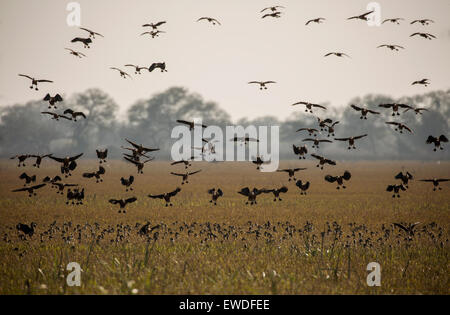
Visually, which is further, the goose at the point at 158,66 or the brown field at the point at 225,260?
the goose at the point at 158,66

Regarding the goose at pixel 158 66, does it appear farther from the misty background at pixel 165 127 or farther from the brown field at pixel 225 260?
the misty background at pixel 165 127

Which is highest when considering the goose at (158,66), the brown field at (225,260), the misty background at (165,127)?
the misty background at (165,127)

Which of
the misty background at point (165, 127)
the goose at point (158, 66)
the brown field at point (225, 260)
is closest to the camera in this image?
the brown field at point (225, 260)

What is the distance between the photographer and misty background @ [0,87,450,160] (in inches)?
5802

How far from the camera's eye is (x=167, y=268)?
30.8 ft

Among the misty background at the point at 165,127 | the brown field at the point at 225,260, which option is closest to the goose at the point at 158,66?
the brown field at the point at 225,260

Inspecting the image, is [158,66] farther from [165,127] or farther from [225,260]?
[165,127]

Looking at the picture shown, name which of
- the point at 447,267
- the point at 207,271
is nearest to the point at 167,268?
the point at 207,271

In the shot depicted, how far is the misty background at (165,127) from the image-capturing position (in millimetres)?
147375

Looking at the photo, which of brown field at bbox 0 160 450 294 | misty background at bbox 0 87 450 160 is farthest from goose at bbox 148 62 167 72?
misty background at bbox 0 87 450 160

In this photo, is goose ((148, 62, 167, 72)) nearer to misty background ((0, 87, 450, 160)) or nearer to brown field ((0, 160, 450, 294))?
brown field ((0, 160, 450, 294))

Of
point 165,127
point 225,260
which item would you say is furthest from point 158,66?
point 165,127

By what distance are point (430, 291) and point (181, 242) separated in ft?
22.9

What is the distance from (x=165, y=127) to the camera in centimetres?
15738
